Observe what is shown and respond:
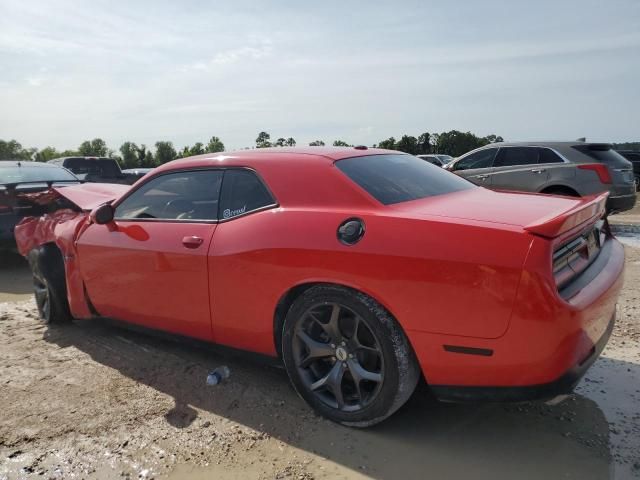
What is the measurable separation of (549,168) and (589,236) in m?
6.57

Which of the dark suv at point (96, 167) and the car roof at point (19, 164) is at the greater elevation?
the car roof at point (19, 164)

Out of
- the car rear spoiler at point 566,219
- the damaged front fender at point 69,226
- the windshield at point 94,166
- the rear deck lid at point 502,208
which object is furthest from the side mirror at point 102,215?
the windshield at point 94,166

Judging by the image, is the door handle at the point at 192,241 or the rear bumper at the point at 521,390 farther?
the door handle at the point at 192,241

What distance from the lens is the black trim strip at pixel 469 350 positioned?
223 centimetres

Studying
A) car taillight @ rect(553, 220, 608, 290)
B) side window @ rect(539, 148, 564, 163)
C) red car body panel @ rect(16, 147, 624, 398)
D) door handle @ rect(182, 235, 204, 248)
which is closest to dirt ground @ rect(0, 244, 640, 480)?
red car body panel @ rect(16, 147, 624, 398)

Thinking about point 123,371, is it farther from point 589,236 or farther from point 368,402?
point 589,236

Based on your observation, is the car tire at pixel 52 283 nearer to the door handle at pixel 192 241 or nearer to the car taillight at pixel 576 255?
the door handle at pixel 192 241

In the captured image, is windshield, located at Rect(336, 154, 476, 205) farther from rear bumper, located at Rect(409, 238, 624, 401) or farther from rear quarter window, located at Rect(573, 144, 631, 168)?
rear quarter window, located at Rect(573, 144, 631, 168)

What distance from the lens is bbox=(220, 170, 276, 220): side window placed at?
10.0ft

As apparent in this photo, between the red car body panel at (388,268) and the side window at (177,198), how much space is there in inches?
2.8

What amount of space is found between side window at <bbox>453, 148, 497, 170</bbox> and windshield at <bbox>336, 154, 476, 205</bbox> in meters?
6.59

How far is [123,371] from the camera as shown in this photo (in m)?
3.53

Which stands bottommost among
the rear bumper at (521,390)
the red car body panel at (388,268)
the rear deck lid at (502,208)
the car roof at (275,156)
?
the rear bumper at (521,390)

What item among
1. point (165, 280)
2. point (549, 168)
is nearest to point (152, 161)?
point (549, 168)
